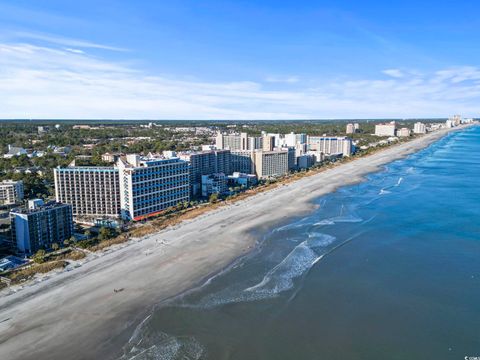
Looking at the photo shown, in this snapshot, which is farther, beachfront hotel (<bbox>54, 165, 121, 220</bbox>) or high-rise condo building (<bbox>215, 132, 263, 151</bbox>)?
high-rise condo building (<bbox>215, 132, 263, 151</bbox>)

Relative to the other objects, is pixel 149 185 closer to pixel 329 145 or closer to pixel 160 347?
pixel 160 347

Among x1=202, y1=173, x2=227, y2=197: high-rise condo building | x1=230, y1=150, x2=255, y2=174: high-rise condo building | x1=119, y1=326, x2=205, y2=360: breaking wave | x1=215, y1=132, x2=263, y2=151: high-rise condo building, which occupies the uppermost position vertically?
x1=215, y1=132, x2=263, y2=151: high-rise condo building

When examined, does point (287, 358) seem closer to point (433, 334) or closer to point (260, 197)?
point (433, 334)

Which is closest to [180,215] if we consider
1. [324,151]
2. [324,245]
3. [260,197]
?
[260,197]

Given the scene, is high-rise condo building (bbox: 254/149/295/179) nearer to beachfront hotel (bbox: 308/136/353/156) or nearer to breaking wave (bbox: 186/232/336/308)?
beachfront hotel (bbox: 308/136/353/156)

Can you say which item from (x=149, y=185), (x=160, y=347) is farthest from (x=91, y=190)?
(x=160, y=347)

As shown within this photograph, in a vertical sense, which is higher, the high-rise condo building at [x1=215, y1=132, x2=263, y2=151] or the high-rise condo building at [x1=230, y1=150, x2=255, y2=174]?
the high-rise condo building at [x1=215, y1=132, x2=263, y2=151]

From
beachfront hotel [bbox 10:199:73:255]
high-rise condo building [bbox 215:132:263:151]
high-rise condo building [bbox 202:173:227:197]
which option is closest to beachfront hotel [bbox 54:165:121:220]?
beachfront hotel [bbox 10:199:73:255]
